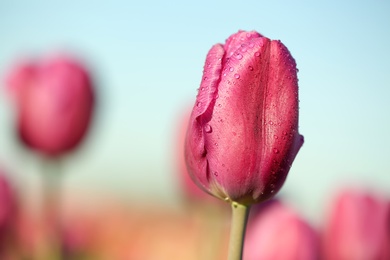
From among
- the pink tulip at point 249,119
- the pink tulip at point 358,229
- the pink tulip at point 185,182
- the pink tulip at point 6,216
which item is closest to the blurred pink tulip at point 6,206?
the pink tulip at point 6,216

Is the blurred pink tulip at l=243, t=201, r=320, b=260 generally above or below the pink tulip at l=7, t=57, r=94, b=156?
below

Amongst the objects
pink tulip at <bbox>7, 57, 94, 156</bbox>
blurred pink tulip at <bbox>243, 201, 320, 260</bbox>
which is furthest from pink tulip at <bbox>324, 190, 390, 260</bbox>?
pink tulip at <bbox>7, 57, 94, 156</bbox>

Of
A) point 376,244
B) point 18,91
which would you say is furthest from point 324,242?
point 18,91

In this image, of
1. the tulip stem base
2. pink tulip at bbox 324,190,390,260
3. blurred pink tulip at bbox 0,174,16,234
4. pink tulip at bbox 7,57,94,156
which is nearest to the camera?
the tulip stem base

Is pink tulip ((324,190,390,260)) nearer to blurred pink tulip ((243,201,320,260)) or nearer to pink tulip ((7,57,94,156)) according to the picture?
blurred pink tulip ((243,201,320,260))

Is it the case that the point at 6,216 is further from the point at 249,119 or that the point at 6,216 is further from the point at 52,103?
the point at 249,119

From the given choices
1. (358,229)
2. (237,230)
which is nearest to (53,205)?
(358,229)

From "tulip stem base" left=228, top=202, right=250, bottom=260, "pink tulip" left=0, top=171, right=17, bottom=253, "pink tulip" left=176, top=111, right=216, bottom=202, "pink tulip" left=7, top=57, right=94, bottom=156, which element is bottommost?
Result: "pink tulip" left=0, top=171, right=17, bottom=253
